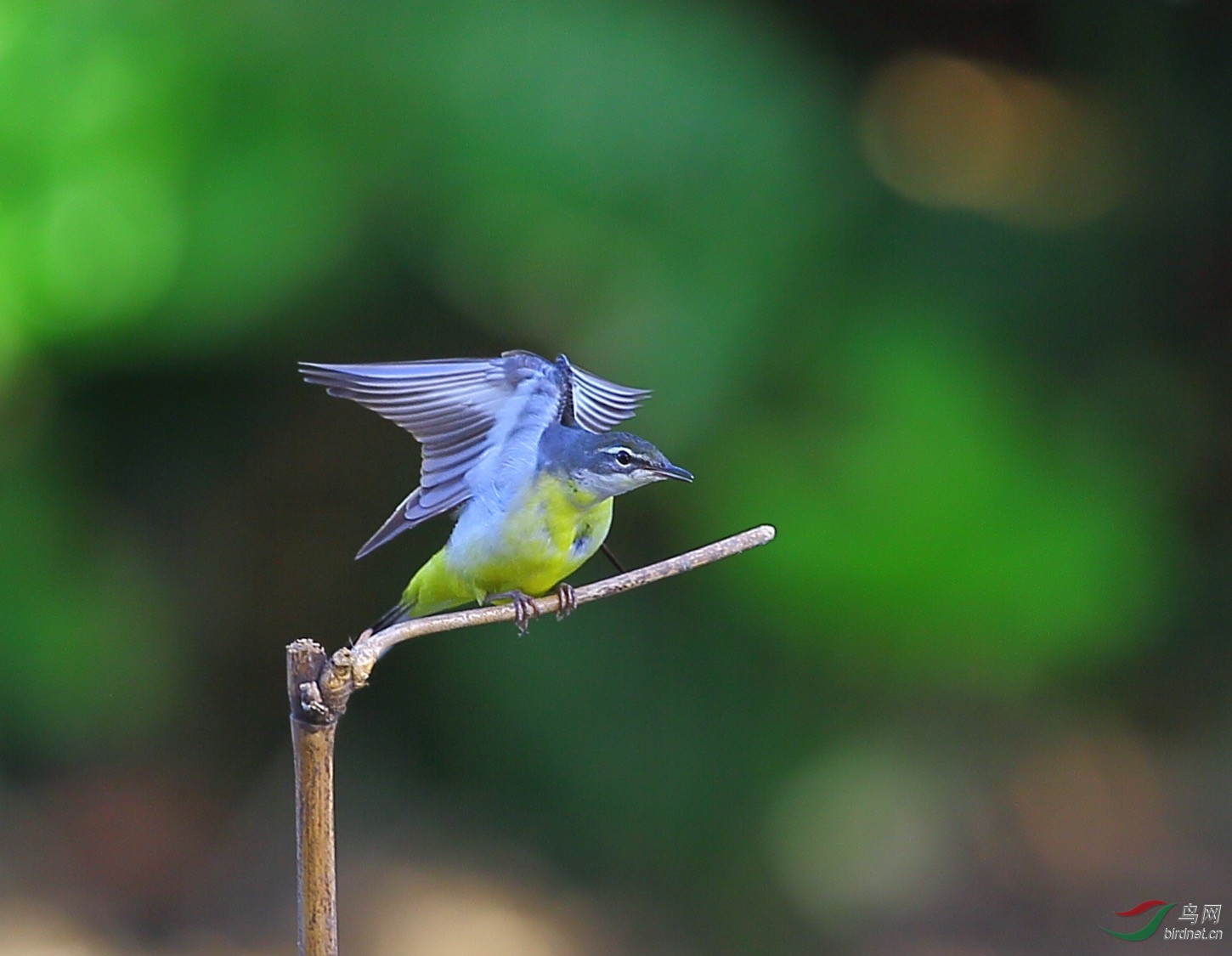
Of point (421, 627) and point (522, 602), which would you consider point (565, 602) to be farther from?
point (421, 627)

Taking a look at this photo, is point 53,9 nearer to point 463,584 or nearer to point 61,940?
point 463,584

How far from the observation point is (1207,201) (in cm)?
508

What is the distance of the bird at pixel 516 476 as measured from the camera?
269 centimetres

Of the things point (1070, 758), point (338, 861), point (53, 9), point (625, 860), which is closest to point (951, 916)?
point (1070, 758)

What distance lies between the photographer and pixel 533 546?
2742mm

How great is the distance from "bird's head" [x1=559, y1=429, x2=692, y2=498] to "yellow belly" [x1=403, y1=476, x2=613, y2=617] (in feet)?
0.13

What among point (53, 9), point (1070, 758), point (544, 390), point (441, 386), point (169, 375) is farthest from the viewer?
point (1070, 758)

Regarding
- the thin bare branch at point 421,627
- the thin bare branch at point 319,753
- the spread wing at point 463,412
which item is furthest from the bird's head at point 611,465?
the thin bare branch at point 319,753

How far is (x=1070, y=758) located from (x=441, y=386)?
12.3 feet

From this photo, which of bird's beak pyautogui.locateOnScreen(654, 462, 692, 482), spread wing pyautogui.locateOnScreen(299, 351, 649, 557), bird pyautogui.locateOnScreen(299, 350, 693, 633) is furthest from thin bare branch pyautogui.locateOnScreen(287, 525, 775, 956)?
bird's beak pyautogui.locateOnScreen(654, 462, 692, 482)

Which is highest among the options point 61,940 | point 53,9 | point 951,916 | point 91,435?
point 53,9

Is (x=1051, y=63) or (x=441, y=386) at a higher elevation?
(x=1051, y=63)

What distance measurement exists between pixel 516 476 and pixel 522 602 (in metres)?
0.27

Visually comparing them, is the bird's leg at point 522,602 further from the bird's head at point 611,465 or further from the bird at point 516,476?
the bird's head at point 611,465
